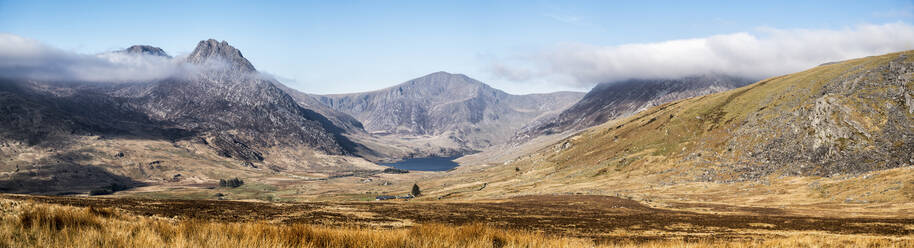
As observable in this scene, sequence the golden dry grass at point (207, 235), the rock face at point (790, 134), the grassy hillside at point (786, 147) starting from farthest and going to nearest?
1. the rock face at point (790, 134)
2. the grassy hillside at point (786, 147)
3. the golden dry grass at point (207, 235)

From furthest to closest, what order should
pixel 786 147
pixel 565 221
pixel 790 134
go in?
pixel 790 134, pixel 786 147, pixel 565 221

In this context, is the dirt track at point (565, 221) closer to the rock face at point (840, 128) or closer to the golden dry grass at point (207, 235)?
the golden dry grass at point (207, 235)

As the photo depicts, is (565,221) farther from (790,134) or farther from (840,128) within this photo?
(790,134)

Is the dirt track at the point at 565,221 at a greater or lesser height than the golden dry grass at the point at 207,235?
lesser

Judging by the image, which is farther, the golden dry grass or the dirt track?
the dirt track

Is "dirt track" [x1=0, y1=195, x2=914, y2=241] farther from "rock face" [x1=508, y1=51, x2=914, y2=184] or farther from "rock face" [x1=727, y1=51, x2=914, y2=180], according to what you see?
"rock face" [x1=508, y1=51, x2=914, y2=184]

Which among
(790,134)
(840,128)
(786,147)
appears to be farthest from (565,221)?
(790,134)

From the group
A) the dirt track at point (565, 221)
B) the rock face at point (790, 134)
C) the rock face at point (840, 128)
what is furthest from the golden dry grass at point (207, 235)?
the rock face at point (840, 128)

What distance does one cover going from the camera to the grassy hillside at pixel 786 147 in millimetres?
91938

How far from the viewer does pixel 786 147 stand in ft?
379

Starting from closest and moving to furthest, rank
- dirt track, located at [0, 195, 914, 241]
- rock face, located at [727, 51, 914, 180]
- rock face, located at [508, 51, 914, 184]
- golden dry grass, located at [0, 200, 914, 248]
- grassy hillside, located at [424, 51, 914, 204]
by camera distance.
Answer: golden dry grass, located at [0, 200, 914, 248] → dirt track, located at [0, 195, 914, 241] → grassy hillside, located at [424, 51, 914, 204] → rock face, located at [727, 51, 914, 180] → rock face, located at [508, 51, 914, 184]

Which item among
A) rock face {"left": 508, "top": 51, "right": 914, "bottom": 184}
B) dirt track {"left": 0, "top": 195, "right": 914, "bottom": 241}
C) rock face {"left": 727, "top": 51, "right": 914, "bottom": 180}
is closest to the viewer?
dirt track {"left": 0, "top": 195, "right": 914, "bottom": 241}

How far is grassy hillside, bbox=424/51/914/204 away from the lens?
9194 centimetres

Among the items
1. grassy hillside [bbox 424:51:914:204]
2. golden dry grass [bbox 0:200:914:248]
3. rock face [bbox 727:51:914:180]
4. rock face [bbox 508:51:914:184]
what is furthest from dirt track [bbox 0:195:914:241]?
rock face [bbox 508:51:914:184]
